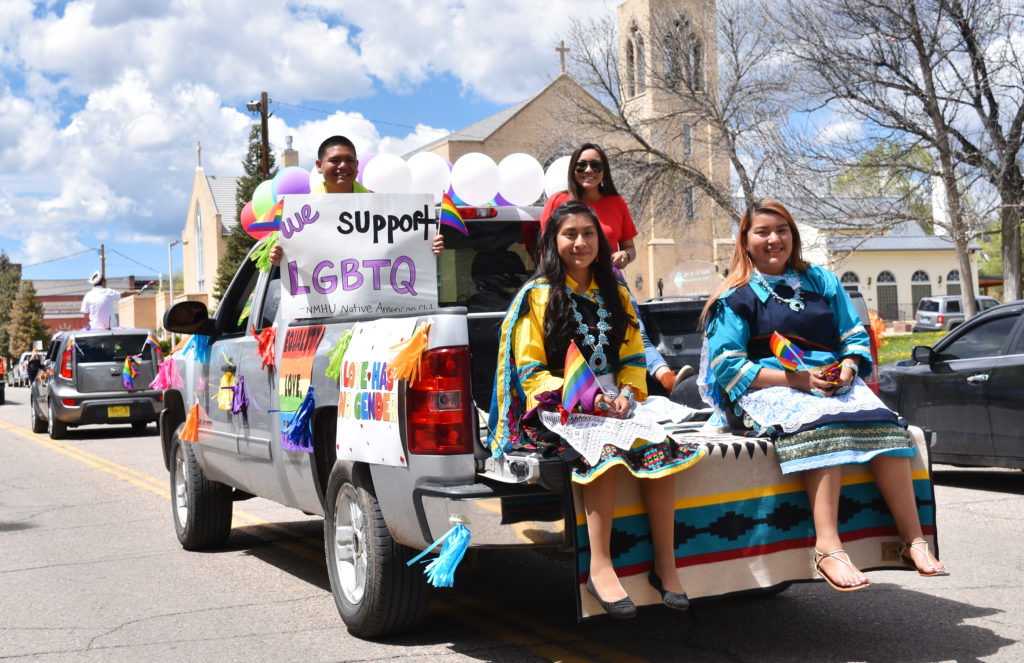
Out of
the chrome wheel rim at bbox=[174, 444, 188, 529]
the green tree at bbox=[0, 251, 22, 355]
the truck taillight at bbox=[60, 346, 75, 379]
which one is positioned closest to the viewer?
the chrome wheel rim at bbox=[174, 444, 188, 529]

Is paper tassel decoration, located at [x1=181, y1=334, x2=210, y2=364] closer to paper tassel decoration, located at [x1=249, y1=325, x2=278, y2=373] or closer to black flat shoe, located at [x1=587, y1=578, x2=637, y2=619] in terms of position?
paper tassel decoration, located at [x1=249, y1=325, x2=278, y2=373]

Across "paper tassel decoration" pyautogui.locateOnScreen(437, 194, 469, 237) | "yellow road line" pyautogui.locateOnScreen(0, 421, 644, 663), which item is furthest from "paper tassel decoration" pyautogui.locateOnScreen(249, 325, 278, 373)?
"yellow road line" pyautogui.locateOnScreen(0, 421, 644, 663)

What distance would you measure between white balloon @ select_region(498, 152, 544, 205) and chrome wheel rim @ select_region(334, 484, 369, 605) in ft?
9.87

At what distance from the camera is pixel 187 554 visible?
8078 millimetres

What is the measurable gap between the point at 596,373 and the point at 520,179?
10.4ft

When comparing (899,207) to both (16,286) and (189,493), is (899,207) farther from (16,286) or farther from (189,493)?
(16,286)

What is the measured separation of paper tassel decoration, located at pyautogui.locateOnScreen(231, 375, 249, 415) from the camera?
22.1 feet

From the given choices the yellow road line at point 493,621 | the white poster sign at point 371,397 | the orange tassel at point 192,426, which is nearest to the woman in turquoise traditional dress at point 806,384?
the yellow road line at point 493,621

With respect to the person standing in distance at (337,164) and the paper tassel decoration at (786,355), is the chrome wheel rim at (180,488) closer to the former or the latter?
the person standing in distance at (337,164)

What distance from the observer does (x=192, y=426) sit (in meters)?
7.78

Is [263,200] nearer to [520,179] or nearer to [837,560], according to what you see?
[520,179]

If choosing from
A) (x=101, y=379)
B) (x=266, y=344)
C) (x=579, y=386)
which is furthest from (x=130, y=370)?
(x=579, y=386)

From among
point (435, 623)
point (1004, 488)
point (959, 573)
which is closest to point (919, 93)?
point (1004, 488)

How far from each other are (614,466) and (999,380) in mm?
6145
